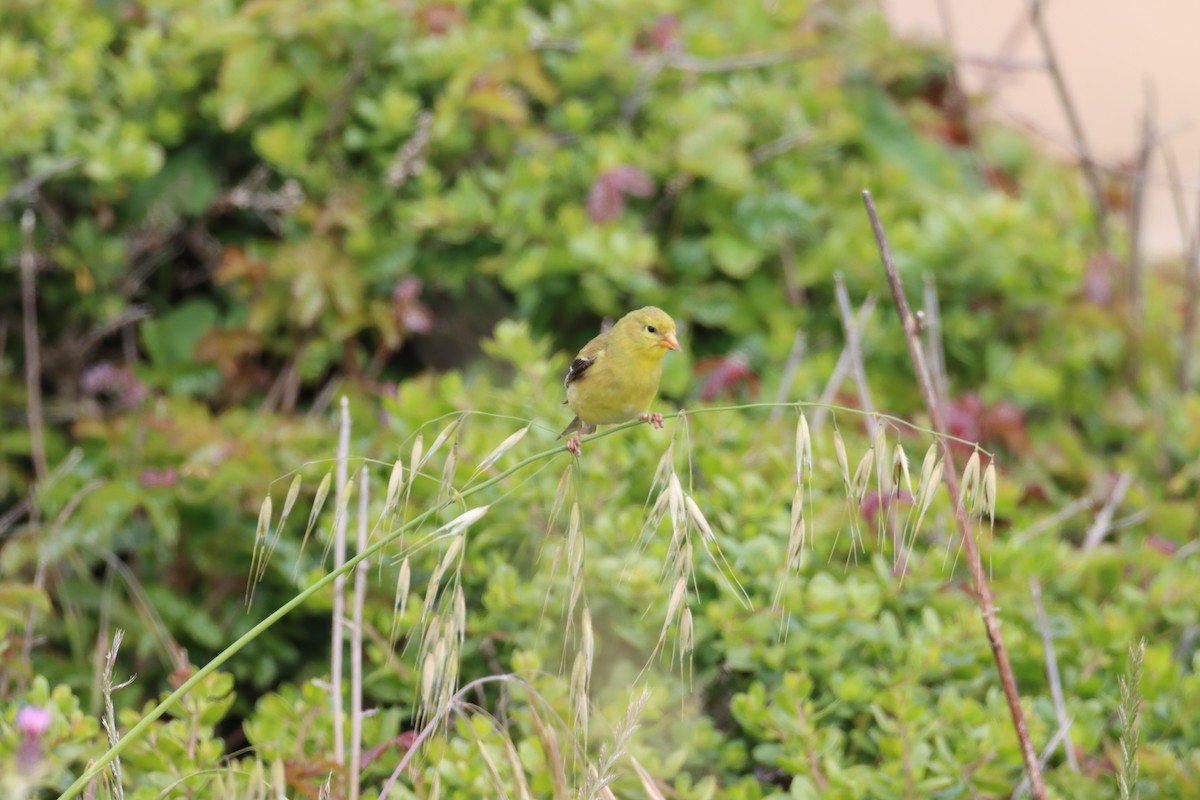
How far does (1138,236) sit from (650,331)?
9.18ft

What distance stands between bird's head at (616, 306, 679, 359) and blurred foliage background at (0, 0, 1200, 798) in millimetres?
420

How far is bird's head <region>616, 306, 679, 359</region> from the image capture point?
8.75 feet

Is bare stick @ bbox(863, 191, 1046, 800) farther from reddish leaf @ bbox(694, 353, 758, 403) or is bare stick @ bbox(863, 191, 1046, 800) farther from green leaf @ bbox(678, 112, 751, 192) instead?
green leaf @ bbox(678, 112, 751, 192)

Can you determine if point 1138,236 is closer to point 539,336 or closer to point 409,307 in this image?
point 539,336

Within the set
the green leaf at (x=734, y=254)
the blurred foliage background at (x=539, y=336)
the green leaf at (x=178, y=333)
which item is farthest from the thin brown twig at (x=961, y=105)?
the green leaf at (x=178, y=333)

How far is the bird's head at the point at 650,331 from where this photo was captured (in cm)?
267

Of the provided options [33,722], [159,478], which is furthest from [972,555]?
[159,478]

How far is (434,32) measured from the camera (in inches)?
177

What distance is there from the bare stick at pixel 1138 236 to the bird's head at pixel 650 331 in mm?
2607

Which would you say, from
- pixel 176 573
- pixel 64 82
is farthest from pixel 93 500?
pixel 64 82

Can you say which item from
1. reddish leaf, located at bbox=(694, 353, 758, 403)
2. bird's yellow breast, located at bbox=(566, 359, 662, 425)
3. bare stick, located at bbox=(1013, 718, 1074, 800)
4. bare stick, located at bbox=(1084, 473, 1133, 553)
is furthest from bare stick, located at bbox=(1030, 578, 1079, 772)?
reddish leaf, located at bbox=(694, 353, 758, 403)

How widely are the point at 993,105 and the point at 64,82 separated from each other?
12.4 feet

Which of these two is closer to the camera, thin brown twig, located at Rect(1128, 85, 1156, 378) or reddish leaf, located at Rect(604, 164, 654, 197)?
reddish leaf, located at Rect(604, 164, 654, 197)

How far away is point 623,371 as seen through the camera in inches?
103
